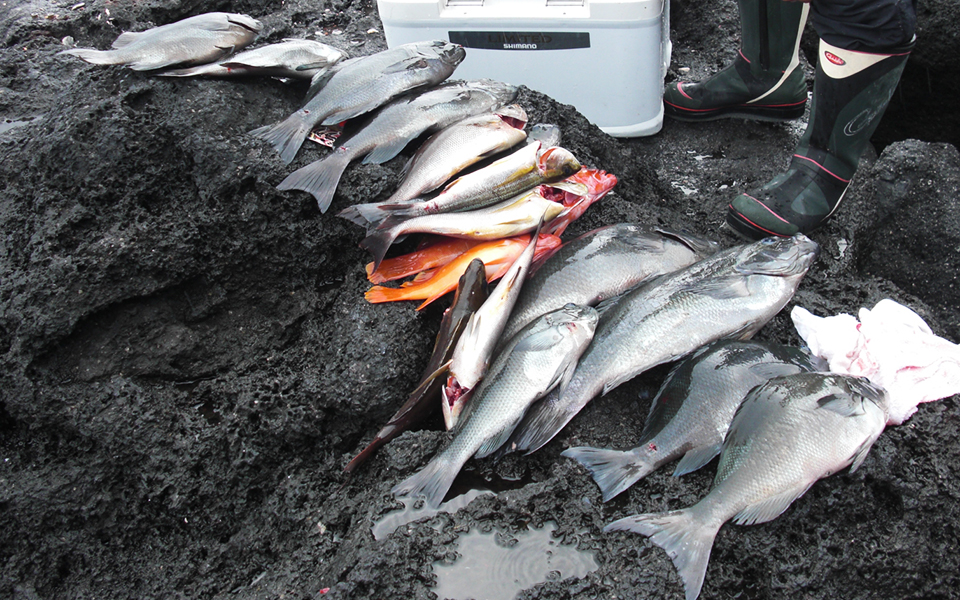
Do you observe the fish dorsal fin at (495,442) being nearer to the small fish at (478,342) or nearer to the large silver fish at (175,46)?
the small fish at (478,342)

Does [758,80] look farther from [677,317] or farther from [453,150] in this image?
[677,317]

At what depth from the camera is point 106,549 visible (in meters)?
2.31

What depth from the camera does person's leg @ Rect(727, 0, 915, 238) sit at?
2.84 m

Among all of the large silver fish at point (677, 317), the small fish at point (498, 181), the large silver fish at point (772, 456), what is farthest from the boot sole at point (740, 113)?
the large silver fish at point (772, 456)

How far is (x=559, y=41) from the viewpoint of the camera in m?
3.79

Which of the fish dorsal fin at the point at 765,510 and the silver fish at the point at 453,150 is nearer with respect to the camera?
the fish dorsal fin at the point at 765,510

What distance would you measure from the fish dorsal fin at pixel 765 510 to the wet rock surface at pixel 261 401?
50 mm

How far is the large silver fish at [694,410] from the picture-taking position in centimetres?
199

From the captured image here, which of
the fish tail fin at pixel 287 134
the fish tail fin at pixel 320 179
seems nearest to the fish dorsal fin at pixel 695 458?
the fish tail fin at pixel 320 179

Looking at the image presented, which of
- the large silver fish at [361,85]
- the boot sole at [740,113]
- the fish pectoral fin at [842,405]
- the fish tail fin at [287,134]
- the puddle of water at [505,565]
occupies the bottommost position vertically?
the boot sole at [740,113]

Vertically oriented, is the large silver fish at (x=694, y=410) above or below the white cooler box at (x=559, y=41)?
below

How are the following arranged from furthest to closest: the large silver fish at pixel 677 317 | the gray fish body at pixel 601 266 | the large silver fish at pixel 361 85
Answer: the large silver fish at pixel 361 85 < the gray fish body at pixel 601 266 < the large silver fish at pixel 677 317

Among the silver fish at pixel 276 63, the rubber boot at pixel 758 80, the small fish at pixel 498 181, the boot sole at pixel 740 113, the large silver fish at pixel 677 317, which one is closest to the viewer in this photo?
the large silver fish at pixel 677 317

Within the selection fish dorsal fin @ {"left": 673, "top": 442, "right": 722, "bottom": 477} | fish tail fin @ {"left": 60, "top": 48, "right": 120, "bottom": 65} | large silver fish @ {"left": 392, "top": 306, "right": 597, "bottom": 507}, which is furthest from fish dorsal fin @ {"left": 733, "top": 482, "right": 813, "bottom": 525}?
fish tail fin @ {"left": 60, "top": 48, "right": 120, "bottom": 65}
